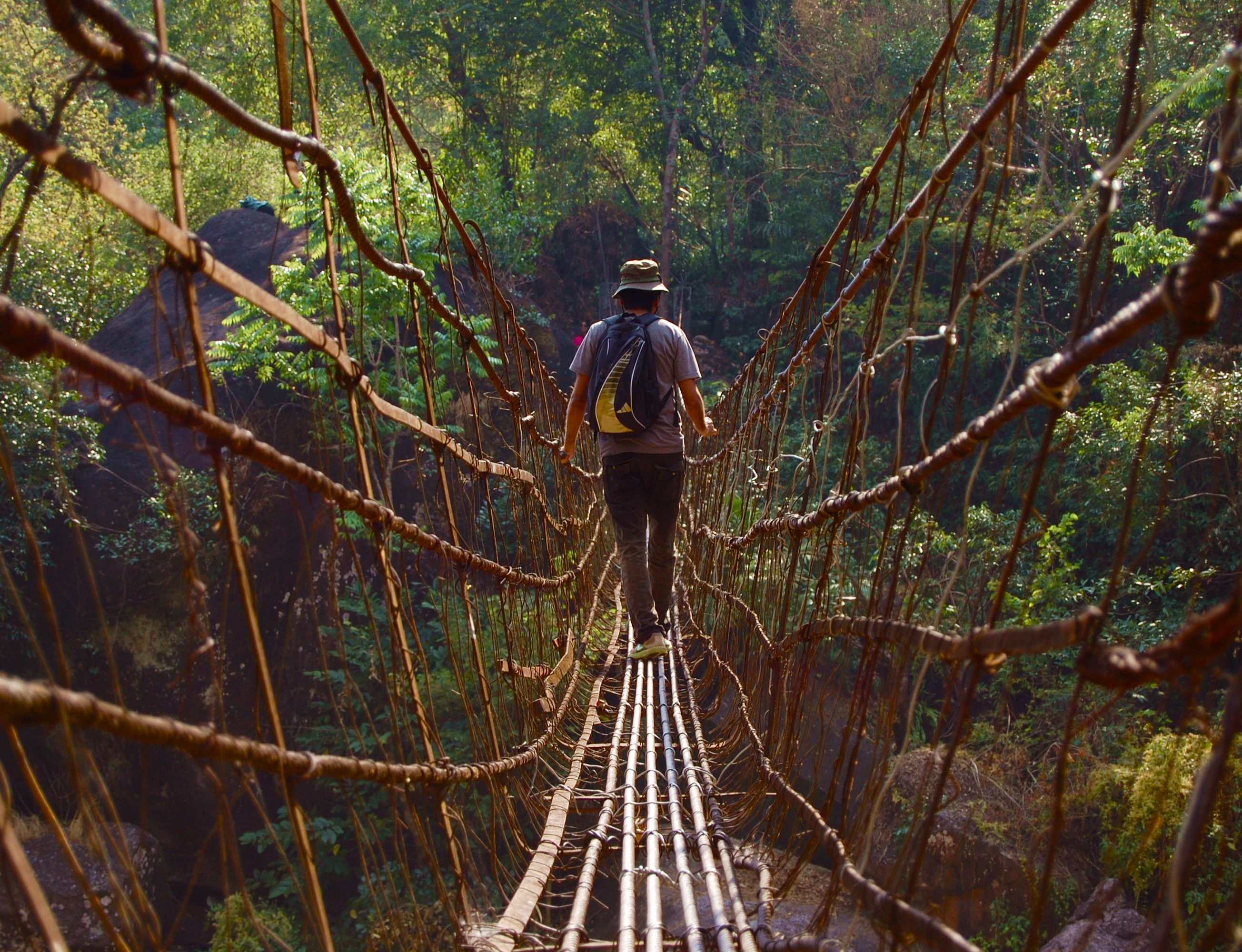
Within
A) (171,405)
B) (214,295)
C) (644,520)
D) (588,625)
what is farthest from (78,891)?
(171,405)

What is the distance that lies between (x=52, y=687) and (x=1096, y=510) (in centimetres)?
569

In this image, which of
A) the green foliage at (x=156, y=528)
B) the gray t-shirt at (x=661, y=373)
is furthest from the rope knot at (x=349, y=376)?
the green foliage at (x=156, y=528)

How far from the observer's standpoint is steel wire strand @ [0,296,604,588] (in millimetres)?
561

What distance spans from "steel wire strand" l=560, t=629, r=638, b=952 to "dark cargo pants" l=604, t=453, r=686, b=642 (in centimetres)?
30

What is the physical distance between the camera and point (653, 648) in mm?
2523

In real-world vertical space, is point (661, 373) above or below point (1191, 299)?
above

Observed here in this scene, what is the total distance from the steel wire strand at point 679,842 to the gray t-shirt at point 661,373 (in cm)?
69

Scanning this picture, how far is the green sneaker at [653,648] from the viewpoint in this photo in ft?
8.27

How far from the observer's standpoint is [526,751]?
1793 mm

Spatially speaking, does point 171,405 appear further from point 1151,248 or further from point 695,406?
point 1151,248

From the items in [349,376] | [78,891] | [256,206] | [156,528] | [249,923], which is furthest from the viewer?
[256,206]

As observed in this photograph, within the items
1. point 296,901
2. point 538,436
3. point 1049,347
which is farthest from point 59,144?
point 1049,347

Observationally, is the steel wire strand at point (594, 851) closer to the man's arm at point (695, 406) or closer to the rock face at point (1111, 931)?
the man's arm at point (695, 406)

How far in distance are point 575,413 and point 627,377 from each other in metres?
0.24
